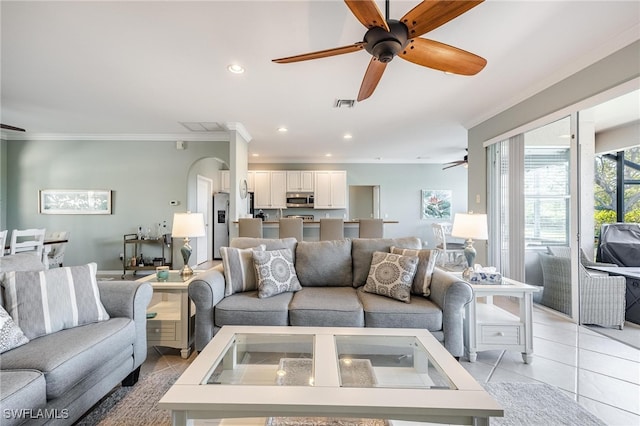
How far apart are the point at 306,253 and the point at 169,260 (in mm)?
3911

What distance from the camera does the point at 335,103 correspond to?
376cm

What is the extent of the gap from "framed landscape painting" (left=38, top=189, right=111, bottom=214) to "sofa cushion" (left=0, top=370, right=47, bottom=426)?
200 inches

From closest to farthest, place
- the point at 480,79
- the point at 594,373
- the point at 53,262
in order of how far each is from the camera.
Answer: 1. the point at 594,373
2. the point at 480,79
3. the point at 53,262

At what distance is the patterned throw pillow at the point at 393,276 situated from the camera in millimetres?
2252

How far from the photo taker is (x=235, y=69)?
2842mm

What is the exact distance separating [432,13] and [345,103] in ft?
7.70

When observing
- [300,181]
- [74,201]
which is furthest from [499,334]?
[74,201]

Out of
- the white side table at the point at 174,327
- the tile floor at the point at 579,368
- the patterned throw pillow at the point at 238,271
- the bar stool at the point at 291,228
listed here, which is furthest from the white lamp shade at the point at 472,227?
the white side table at the point at 174,327

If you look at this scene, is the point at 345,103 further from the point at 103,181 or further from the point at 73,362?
the point at 103,181

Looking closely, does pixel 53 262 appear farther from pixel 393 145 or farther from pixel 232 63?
pixel 393 145

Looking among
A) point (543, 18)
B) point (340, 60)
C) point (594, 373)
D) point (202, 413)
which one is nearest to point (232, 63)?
point (340, 60)

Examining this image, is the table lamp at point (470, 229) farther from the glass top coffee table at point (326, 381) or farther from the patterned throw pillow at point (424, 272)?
the glass top coffee table at point (326, 381)

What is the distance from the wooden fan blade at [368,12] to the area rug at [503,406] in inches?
84.2

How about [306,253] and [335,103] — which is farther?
[335,103]
